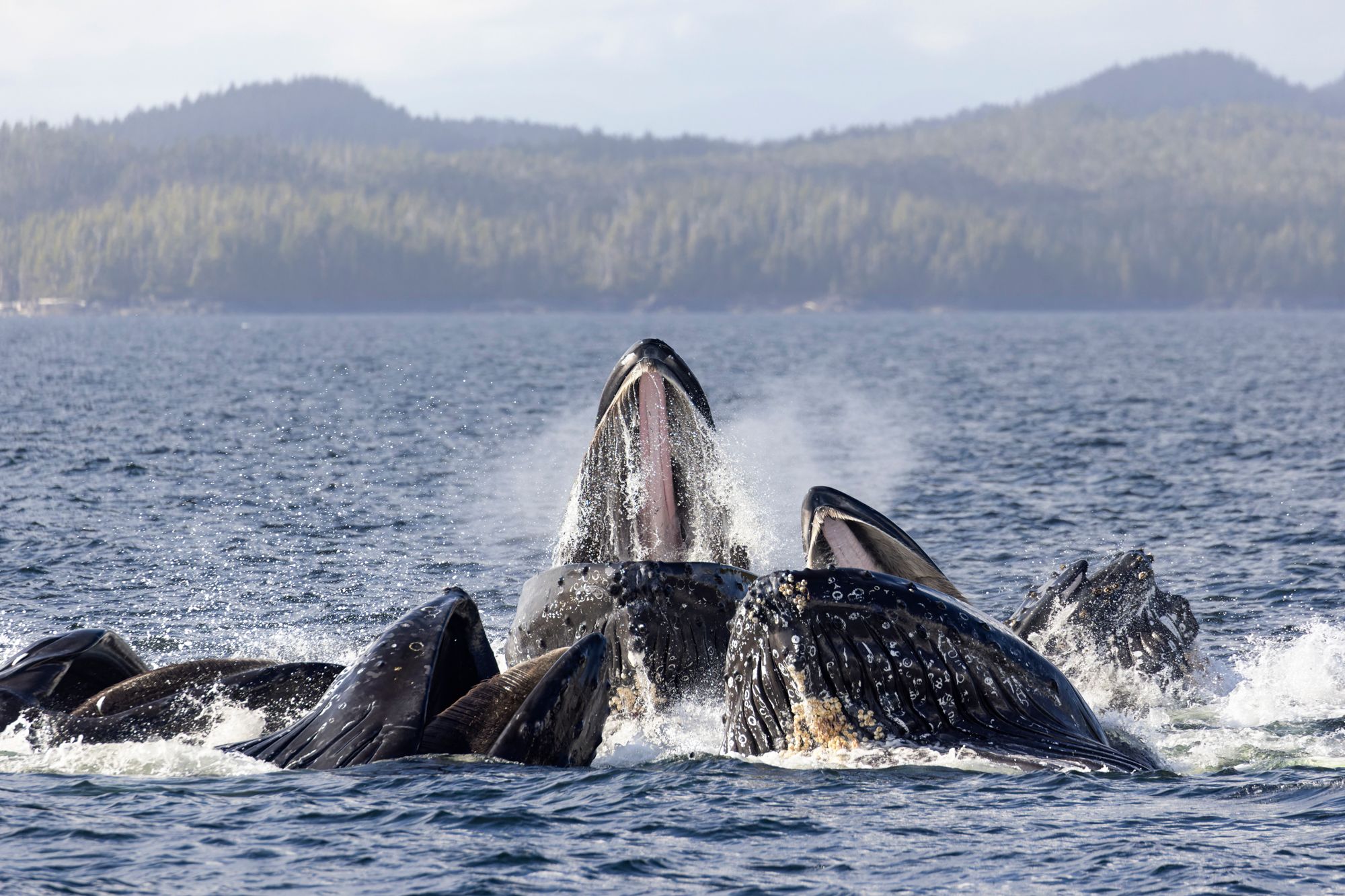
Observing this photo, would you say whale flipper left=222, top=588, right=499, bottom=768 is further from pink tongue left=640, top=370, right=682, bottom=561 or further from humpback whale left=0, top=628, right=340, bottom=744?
pink tongue left=640, top=370, right=682, bottom=561

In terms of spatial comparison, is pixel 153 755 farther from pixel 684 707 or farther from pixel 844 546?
pixel 844 546

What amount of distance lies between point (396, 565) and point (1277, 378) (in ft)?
202

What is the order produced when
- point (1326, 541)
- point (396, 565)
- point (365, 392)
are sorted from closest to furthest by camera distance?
point (396, 565)
point (1326, 541)
point (365, 392)

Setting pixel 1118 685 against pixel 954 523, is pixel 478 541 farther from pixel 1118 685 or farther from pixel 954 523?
pixel 1118 685

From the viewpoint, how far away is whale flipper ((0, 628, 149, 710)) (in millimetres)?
12938

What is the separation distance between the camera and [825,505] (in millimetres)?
13602

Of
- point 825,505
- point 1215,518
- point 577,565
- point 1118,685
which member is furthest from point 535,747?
point 1215,518

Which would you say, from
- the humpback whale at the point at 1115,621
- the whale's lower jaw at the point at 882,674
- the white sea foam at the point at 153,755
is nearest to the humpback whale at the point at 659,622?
the whale's lower jaw at the point at 882,674

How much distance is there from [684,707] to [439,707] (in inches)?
93.5

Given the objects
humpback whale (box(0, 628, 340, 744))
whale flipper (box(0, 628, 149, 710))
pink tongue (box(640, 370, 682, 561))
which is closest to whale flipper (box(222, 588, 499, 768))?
humpback whale (box(0, 628, 340, 744))

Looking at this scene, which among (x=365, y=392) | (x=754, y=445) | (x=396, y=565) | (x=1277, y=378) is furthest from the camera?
(x=1277, y=378)

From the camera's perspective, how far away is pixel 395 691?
442 inches

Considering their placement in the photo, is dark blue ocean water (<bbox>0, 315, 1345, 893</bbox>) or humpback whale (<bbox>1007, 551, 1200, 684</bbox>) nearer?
dark blue ocean water (<bbox>0, 315, 1345, 893</bbox>)

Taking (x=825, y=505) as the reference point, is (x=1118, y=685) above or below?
below
